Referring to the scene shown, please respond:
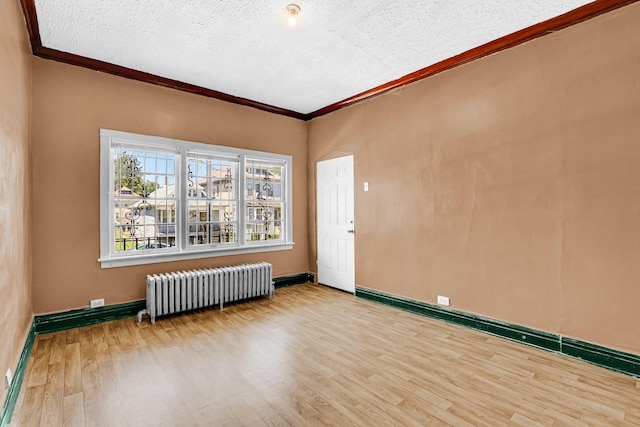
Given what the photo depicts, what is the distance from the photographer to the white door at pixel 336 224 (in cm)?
511

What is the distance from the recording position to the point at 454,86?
3.75m

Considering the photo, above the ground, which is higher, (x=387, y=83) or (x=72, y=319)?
(x=387, y=83)

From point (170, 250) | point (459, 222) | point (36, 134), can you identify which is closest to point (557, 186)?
point (459, 222)

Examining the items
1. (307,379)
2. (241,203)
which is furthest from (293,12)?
(307,379)

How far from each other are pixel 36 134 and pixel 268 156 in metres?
2.91

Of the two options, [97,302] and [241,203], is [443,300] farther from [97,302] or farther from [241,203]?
[97,302]

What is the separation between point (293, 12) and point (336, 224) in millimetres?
3279

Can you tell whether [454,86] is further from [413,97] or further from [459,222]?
[459,222]

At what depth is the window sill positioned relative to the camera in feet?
12.7

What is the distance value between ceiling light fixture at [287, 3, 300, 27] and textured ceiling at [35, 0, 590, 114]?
55mm

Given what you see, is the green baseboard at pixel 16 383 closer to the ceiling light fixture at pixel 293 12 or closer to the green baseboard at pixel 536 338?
the ceiling light fixture at pixel 293 12

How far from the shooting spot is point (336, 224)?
5.36 metres

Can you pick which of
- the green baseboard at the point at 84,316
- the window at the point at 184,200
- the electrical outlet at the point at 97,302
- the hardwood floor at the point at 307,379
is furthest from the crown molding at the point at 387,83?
the hardwood floor at the point at 307,379

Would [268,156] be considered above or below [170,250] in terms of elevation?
above
